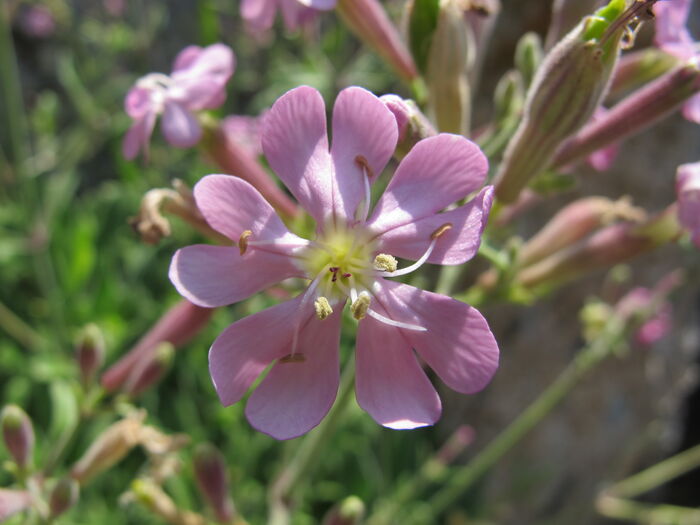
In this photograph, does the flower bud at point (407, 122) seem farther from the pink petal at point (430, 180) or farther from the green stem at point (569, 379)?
the green stem at point (569, 379)

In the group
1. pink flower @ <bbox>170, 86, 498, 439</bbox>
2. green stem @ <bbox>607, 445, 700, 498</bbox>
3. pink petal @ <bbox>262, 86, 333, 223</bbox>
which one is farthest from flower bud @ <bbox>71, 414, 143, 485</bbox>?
green stem @ <bbox>607, 445, 700, 498</bbox>

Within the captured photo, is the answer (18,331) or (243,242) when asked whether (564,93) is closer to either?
(243,242)

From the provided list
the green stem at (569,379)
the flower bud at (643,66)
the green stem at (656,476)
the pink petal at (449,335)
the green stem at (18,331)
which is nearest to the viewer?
the pink petal at (449,335)

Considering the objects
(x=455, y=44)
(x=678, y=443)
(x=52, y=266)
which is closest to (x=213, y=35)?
(x=52, y=266)

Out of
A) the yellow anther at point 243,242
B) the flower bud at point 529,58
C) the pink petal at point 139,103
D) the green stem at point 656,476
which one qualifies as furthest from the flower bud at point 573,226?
the green stem at point 656,476

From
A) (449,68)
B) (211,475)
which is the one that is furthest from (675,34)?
(211,475)

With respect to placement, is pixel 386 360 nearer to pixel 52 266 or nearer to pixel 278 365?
pixel 278 365

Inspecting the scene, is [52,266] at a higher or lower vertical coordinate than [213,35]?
lower
